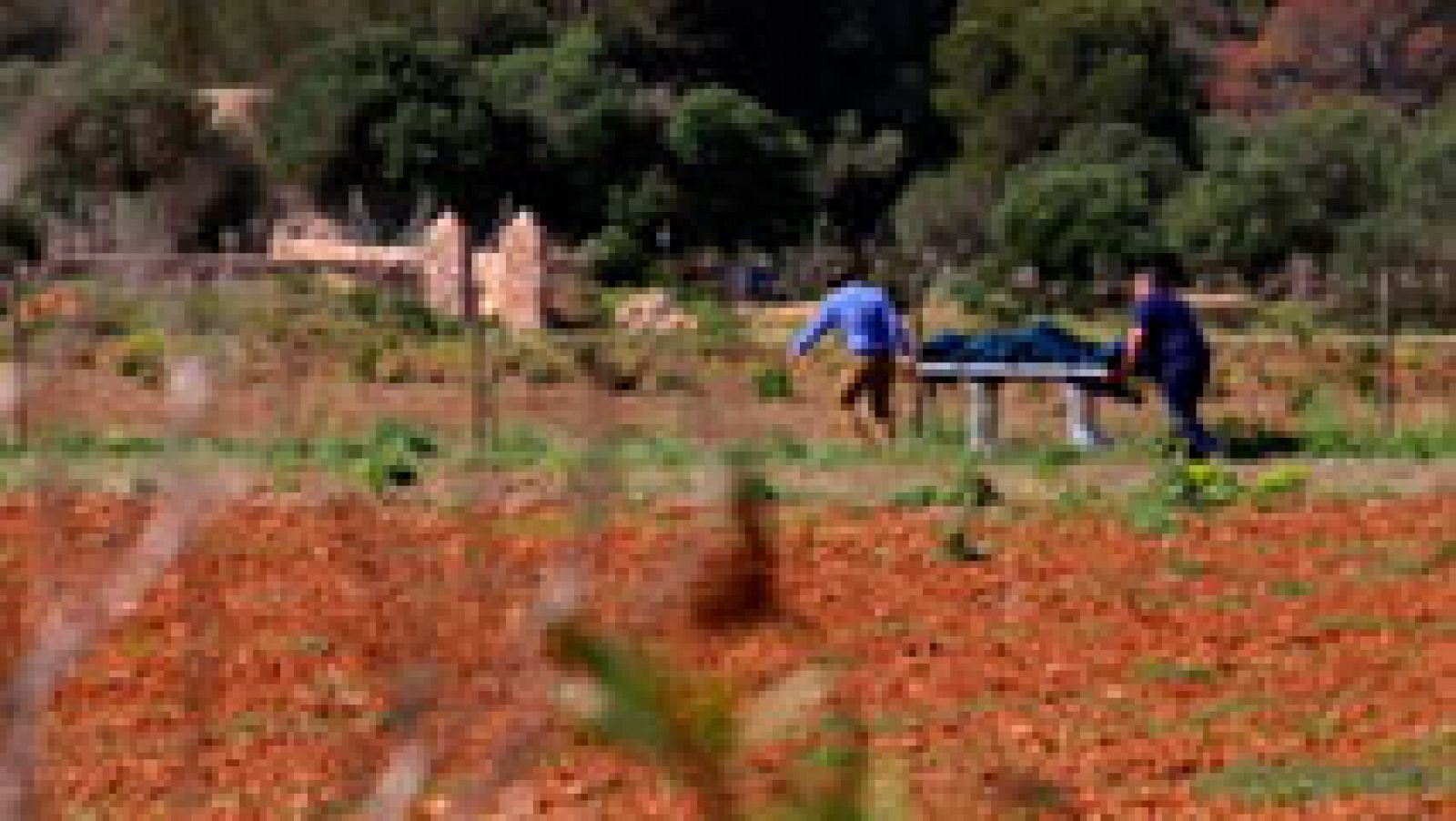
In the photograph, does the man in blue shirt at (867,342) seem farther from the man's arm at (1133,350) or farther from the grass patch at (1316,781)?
the grass patch at (1316,781)

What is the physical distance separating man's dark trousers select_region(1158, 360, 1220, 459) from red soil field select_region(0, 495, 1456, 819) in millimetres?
3677

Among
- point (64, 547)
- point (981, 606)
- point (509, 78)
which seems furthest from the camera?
point (509, 78)

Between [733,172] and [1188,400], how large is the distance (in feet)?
98.6

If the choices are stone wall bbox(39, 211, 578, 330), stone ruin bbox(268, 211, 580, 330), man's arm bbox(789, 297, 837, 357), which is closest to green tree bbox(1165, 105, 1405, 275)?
stone wall bbox(39, 211, 578, 330)

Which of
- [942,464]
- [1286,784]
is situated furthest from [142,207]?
[942,464]

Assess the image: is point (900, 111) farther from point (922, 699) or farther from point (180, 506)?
point (180, 506)

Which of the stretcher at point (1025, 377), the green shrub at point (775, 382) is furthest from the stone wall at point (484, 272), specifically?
the stretcher at point (1025, 377)

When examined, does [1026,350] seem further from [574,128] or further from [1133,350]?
[574,128]

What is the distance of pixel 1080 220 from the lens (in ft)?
156

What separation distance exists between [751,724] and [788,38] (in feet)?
195

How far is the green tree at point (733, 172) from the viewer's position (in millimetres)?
52031

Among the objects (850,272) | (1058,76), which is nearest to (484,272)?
(850,272)

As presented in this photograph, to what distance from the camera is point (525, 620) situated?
2.12m

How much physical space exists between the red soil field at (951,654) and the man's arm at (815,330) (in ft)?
16.9
